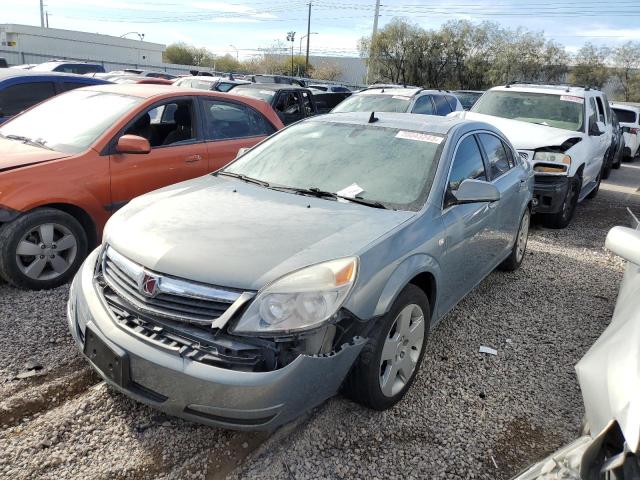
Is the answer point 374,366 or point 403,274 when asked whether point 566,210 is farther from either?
point 374,366

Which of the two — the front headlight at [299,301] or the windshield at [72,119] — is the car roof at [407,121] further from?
the windshield at [72,119]

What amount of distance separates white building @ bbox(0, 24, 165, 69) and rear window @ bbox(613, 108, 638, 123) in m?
39.9

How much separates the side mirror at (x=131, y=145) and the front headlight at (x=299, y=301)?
2.80m

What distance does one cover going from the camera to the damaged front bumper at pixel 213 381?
7.48 feet

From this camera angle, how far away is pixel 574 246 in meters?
6.95

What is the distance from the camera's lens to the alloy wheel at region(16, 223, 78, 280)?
4168 mm

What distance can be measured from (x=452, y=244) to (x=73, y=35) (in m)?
65.2

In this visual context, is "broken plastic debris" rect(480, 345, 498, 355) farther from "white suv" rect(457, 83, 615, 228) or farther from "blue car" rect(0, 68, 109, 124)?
"blue car" rect(0, 68, 109, 124)

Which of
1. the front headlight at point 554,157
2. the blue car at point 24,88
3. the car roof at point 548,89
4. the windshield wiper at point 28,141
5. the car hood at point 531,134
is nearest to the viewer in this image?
the windshield wiper at point 28,141

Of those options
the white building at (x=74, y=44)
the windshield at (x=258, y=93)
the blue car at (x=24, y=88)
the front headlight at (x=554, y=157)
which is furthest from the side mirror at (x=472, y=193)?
the white building at (x=74, y=44)

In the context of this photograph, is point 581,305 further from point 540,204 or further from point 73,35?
point 73,35

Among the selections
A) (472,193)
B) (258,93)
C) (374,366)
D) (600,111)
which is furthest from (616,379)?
(258,93)

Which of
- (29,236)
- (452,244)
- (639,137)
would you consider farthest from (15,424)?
(639,137)

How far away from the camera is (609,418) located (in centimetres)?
172
